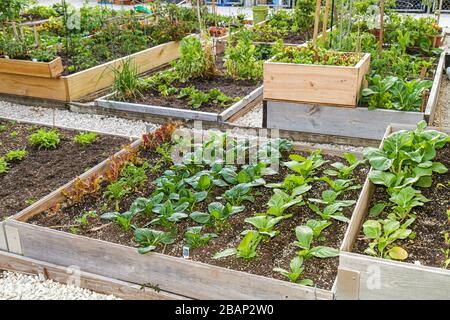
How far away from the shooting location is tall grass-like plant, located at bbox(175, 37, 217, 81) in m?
5.86

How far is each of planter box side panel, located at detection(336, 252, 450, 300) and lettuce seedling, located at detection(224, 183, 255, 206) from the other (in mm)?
909

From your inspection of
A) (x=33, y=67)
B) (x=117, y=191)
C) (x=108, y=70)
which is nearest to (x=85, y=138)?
(x=117, y=191)

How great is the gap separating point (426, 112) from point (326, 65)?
0.94 meters

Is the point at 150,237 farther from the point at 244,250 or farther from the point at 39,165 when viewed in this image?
the point at 39,165

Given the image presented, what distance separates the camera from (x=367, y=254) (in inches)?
99.2

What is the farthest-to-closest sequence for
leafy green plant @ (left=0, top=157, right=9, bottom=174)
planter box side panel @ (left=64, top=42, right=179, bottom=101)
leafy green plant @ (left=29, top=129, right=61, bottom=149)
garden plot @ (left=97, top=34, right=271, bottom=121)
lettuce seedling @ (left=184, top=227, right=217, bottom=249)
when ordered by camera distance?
planter box side panel @ (left=64, top=42, right=179, bottom=101), garden plot @ (left=97, top=34, right=271, bottom=121), leafy green plant @ (left=29, top=129, right=61, bottom=149), leafy green plant @ (left=0, top=157, right=9, bottom=174), lettuce seedling @ (left=184, top=227, right=217, bottom=249)

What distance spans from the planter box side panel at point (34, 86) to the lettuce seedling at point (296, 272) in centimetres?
387

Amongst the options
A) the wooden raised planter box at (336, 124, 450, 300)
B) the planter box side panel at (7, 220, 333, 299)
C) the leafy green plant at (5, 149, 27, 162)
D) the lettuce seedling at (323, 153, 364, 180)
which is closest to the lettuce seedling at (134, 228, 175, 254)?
the planter box side panel at (7, 220, 333, 299)

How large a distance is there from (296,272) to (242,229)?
0.58 metres

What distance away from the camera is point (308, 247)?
8.64ft

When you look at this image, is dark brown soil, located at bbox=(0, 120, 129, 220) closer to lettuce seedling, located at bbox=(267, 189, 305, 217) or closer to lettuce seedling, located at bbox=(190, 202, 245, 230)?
lettuce seedling, located at bbox=(190, 202, 245, 230)

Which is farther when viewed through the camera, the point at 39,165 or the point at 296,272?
the point at 39,165

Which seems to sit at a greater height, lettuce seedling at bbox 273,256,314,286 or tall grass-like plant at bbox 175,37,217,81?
tall grass-like plant at bbox 175,37,217,81

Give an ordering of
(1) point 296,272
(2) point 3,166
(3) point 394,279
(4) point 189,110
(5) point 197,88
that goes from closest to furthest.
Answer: (3) point 394,279 < (1) point 296,272 < (2) point 3,166 < (4) point 189,110 < (5) point 197,88
